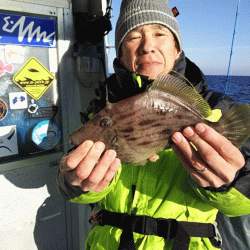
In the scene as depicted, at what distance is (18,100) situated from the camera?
2535mm

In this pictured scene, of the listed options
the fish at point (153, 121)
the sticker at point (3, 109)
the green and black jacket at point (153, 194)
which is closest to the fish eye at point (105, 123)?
the fish at point (153, 121)

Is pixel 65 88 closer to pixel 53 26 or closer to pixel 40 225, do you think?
pixel 53 26

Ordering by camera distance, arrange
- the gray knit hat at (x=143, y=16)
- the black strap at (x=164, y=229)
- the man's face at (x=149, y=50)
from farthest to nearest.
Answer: the gray knit hat at (x=143, y=16) → the man's face at (x=149, y=50) → the black strap at (x=164, y=229)

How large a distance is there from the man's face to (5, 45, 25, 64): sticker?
1294 millimetres

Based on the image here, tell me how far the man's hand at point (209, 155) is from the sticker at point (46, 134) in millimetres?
1820

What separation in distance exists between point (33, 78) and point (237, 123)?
2.25 m

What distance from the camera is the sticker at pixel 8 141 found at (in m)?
2.48

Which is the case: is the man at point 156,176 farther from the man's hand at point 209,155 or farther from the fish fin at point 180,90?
the fish fin at point 180,90

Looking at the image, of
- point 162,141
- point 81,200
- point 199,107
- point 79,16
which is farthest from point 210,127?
point 79,16

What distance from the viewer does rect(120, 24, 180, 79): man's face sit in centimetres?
172

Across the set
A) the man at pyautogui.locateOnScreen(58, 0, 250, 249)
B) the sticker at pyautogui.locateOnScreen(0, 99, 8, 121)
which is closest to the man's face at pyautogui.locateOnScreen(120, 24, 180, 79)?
the man at pyautogui.locateOnScreen(58, 0, 250, 249)

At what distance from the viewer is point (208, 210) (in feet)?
5.74

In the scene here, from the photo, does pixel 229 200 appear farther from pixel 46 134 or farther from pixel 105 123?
pixel 46 134

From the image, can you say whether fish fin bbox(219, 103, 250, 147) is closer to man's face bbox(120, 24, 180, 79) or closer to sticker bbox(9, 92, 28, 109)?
man's face bbox(120, 24, 180, 79)
